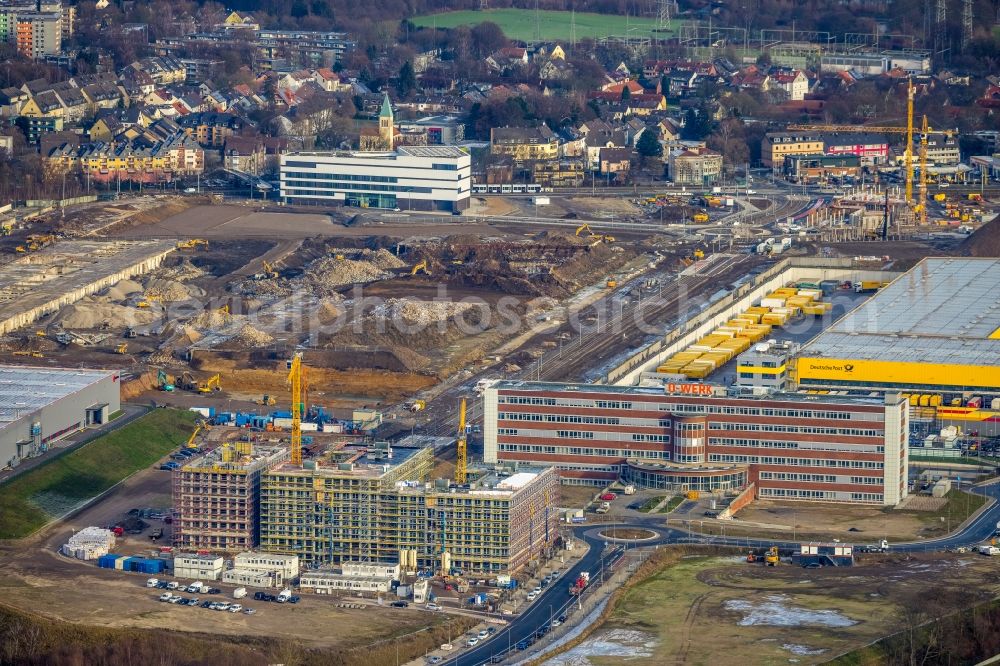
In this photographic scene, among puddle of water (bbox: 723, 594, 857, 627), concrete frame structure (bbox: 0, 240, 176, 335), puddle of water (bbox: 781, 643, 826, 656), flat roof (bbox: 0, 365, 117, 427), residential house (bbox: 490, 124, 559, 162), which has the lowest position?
puddle of water (bbox: 781, 643, 826, 656)

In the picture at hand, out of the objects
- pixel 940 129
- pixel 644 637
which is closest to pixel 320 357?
Answer: pixel 644 637

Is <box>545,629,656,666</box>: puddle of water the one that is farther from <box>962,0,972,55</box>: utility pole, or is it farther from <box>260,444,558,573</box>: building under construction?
<box>962,0,972,55</box>: utility pole

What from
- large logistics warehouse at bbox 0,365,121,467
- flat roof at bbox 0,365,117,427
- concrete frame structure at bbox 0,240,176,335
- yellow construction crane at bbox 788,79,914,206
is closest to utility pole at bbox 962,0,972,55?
yellow construction crane at bbox 788,79,914,206

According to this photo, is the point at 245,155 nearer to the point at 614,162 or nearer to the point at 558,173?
the point at 558,173

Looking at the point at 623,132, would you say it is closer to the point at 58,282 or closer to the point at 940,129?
the point at 940,129

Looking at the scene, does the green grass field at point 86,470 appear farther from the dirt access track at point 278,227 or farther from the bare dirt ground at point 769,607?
the dirt access track at point 278,227

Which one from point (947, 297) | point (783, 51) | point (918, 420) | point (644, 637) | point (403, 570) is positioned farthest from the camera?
point (783, 51)
